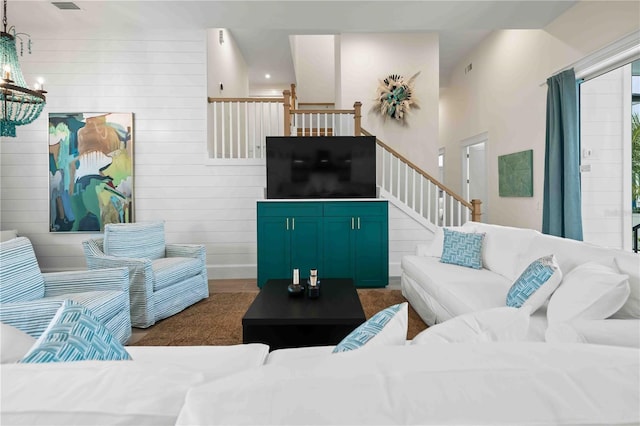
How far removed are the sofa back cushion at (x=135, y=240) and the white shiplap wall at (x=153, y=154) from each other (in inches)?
47.4

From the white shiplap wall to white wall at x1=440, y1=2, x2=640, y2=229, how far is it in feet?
6.20

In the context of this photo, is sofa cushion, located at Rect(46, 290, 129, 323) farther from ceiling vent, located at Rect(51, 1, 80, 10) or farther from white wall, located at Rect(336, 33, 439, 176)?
white wall, located at Rect(336, 33, 439, 176)

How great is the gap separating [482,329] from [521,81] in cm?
564

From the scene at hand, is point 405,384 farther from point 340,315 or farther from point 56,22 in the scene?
point 56,22

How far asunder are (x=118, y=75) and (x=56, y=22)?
0.91 meters

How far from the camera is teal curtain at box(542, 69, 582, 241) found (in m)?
4.08

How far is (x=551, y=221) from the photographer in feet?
14.1

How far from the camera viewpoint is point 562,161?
4.25m

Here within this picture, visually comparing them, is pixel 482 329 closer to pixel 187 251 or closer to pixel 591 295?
pixel 591 295

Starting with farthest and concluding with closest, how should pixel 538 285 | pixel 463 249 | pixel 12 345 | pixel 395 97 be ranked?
pixel 395 97
pixel 463 249
pixel 538 285
pixel 12 345

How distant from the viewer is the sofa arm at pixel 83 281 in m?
2.59

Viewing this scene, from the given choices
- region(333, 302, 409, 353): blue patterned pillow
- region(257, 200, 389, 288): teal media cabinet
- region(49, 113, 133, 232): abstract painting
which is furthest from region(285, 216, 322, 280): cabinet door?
region(333, 302, 409, 353): blue patterned pillow

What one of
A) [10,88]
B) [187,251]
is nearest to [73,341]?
[10,88]

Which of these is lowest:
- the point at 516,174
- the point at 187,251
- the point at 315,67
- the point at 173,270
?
the point at 173,270
